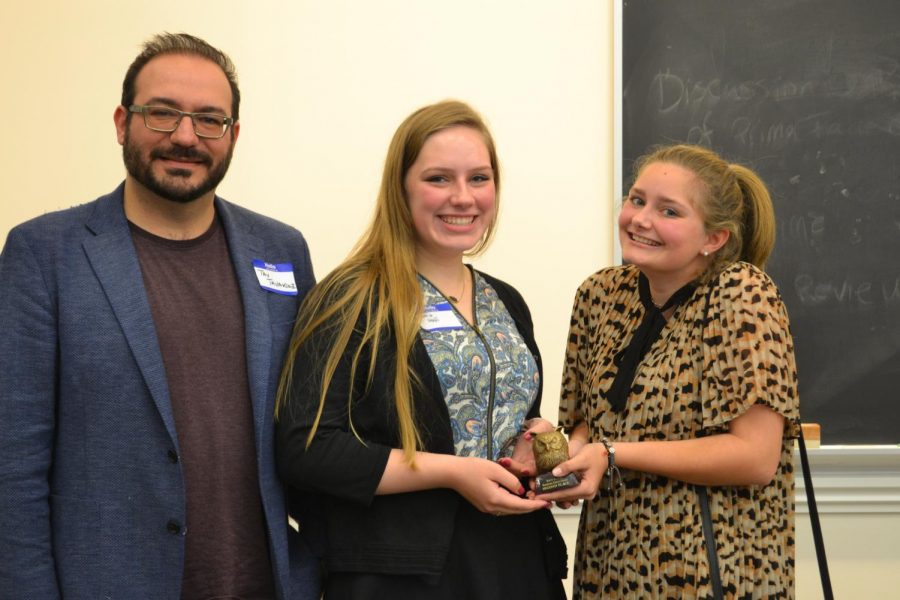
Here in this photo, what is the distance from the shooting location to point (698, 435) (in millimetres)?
2062

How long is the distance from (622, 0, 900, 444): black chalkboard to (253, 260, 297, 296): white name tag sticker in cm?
161

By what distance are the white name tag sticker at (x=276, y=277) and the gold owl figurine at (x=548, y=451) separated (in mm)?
665

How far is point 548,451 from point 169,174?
39.1 inches

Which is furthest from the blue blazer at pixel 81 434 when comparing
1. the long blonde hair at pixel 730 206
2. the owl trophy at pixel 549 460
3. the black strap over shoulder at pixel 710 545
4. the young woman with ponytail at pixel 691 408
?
the long blonde hair at pixel 730 206

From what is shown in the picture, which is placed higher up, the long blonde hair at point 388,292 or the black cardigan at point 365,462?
the long blonde hair at point 388,292

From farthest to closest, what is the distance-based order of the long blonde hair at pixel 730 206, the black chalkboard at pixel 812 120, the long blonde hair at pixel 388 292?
the black chalkboard at pixel 812 120, the long blonde hair at pixel 730 206, the long blonde hair at pixel 388 292

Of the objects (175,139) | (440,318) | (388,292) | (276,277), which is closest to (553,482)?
(440,318)

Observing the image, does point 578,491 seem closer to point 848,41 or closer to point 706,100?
point 706,100

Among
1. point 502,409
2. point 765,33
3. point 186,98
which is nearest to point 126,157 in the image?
point 186,98

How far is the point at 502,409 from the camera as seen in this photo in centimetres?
207

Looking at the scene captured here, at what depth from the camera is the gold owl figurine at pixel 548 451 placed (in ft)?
6.53

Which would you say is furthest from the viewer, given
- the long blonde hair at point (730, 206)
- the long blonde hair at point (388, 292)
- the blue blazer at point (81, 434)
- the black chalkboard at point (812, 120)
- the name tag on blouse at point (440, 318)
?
the black chalkboard at point (812, 120)

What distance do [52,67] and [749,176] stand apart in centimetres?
251

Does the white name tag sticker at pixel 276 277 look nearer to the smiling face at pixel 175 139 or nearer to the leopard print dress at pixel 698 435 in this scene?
the smiling face at pixel 175 139
